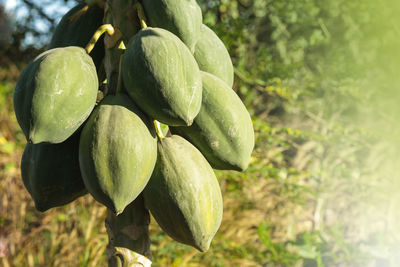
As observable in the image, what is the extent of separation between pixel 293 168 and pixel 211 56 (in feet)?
7.00

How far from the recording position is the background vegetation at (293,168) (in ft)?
8.65

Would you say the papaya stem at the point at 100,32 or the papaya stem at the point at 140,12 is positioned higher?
the papaya stem at the point at 140,12

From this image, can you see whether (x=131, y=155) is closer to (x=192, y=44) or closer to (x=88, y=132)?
(x=88, y=132)

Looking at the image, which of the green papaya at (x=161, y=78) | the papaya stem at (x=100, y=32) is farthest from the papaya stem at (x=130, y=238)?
the papaya stem at (x=100, y=32)

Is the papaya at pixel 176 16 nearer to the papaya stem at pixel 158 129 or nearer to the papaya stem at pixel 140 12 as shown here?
the papaya stem at pixel 140 12

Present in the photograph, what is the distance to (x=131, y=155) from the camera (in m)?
0.69

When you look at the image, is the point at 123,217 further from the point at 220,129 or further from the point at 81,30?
the point at 81,30

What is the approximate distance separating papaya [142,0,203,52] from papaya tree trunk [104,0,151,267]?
4cm

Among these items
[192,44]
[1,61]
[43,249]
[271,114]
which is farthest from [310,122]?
[1,61]

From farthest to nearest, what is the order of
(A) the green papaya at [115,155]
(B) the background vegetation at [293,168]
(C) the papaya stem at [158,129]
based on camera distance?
(B) the background vegetation at [293,168]
(C) the papaya stem at [158,129]
(A) the green papaya at [115,155]

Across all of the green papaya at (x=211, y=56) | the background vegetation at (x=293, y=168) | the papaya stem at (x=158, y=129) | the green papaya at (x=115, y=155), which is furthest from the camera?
the background vegetation at (x=293, y=168)

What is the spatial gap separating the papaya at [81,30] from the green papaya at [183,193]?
0.92ft

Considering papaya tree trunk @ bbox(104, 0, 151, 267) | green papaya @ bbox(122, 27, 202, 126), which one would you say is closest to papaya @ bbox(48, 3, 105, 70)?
papaya tree trunk @ bbox(104, 0, 151, 267)

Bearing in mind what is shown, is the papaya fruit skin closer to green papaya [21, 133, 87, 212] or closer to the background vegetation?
green papaya [21, 133, 87, 212]
